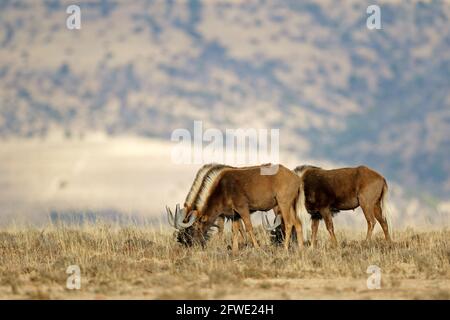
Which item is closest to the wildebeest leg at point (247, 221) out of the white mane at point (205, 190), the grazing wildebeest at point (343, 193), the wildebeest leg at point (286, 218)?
the wildebeest leg at point (286, 218)

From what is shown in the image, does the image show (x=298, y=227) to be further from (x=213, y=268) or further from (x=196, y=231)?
(x=213, y=268)

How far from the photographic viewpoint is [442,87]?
576 feet

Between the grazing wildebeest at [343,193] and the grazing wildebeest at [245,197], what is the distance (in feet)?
3.37

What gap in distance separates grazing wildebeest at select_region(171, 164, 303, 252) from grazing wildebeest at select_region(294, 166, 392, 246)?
1026 mm

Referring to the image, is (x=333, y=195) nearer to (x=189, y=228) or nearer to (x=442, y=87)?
(x=189, y=228)

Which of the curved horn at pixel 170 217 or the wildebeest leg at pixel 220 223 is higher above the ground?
the curved horn at pixel 170 217

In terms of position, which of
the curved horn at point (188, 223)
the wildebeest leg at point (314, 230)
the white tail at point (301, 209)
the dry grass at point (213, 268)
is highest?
the white tail at point (301, 209)

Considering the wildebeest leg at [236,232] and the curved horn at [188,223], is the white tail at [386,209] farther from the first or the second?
the curved horn at [188,223]

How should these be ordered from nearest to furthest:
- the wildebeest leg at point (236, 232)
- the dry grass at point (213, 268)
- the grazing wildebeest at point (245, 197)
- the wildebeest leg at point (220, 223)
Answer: the dry grass at point (213, 268), the wildebeest leg at point (236, 232), the grazing wildebeest at point (245, 197), the wildebeest leg at point (220, 223)

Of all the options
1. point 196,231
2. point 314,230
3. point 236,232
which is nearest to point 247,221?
point 236,232

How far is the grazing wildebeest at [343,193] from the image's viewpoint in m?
20.4

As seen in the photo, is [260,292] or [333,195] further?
[333,195]
